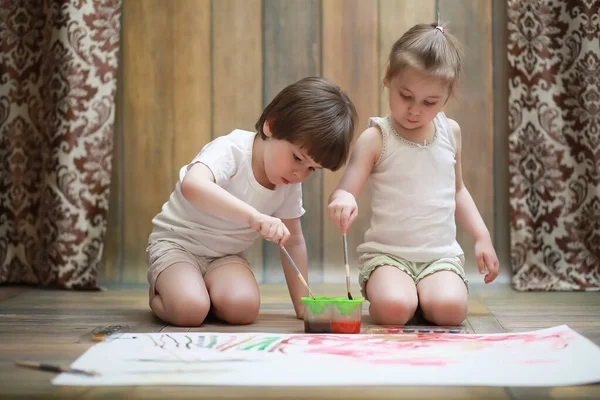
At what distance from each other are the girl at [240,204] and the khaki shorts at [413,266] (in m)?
0.14

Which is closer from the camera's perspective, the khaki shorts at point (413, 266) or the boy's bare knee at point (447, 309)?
the boy's bare knee at point (447, 309)

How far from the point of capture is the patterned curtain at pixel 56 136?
7.02 feet

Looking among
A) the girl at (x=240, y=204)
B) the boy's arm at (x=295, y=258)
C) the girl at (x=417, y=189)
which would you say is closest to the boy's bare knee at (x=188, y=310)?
the girl at (x=240, y=204)

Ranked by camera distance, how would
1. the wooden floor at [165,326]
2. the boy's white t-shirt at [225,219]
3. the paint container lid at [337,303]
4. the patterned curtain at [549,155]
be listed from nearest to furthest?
the wooden floor at [165,326], the paint container lid at [337,303], the boy's white t-shirt at [225,219], the patterned curtain at [549,155]

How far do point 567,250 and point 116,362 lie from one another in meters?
1.49

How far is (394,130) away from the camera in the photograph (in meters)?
1.64

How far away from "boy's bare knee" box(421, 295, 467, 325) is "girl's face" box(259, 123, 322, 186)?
14.1 inches

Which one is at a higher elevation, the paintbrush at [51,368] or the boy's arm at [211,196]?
the boy's arm at [211,196]

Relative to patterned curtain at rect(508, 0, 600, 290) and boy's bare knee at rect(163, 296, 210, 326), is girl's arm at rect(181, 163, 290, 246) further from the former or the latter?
patterned curtain at rect(508, 0, 600, 290)

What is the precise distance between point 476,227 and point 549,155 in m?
0.58

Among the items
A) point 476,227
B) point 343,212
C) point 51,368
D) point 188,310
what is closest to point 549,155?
point 476,227

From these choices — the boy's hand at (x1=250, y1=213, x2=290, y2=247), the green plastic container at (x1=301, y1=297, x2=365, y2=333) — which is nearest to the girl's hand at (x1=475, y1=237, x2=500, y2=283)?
the green plastic container at (x1=301, y1=297, x2=365, y2=333)

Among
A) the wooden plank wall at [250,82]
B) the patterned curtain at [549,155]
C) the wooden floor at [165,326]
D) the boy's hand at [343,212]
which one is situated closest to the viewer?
the wooden floor at [165,326]

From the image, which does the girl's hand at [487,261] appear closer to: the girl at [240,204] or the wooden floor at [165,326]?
the wooden floor at [165,326]
